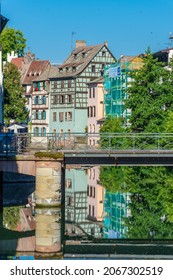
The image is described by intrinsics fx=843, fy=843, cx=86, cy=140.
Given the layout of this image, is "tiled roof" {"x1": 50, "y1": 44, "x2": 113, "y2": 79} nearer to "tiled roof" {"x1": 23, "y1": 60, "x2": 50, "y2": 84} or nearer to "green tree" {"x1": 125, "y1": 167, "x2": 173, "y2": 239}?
"tiled roof" {"x1": 23, "y1": 60, "x2": 50, "y2": 84}

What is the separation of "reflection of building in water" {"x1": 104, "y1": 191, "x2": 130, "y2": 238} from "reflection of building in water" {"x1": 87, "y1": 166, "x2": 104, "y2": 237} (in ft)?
1.14

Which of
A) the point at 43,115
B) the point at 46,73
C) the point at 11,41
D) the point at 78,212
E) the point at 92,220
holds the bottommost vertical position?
the point at 92,220

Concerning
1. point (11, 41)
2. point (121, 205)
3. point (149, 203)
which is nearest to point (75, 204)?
point (121, 205)

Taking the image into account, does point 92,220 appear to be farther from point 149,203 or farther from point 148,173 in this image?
point 148,173

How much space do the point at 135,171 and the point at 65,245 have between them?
41958 mm

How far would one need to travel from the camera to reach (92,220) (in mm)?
47250

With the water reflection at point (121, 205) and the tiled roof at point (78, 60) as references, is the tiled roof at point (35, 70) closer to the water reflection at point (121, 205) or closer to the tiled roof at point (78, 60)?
the tiled roof at point (78, 60)

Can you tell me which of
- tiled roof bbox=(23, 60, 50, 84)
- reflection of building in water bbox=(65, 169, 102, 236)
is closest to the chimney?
tiled roof bbox=(23, 60, 50, 84)

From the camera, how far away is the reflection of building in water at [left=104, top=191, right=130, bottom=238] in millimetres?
41438

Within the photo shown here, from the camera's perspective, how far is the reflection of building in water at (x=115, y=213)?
41.4 m

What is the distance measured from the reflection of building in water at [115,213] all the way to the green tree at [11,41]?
2849 inches

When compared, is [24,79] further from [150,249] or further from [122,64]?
[150,249]

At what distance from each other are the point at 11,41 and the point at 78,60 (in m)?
11.5
